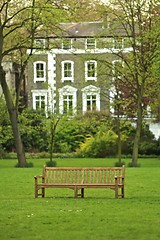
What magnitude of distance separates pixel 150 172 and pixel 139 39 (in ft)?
A: 40.4

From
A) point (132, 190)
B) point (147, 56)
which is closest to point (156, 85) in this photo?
point (147, 56)

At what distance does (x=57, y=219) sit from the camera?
1798cm

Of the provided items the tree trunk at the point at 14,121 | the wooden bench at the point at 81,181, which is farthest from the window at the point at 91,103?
the wooden bench at the point at 81,181

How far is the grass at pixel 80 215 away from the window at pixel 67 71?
50.5m

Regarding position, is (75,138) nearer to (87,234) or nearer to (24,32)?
(24,32)

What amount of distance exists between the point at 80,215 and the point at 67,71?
199ft

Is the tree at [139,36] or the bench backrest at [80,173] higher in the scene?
the tree at [139,36]

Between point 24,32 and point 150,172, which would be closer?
point 150,172

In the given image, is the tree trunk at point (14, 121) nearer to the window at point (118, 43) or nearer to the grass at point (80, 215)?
the window at point (118, 43)

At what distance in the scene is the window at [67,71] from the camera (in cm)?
7912

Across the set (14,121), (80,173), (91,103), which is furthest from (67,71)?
(80,173)

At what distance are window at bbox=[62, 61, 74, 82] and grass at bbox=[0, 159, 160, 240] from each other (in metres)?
50.5

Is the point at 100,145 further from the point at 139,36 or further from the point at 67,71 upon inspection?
the point at 67,71

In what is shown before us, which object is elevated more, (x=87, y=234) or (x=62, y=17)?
(x=62, y=17)
